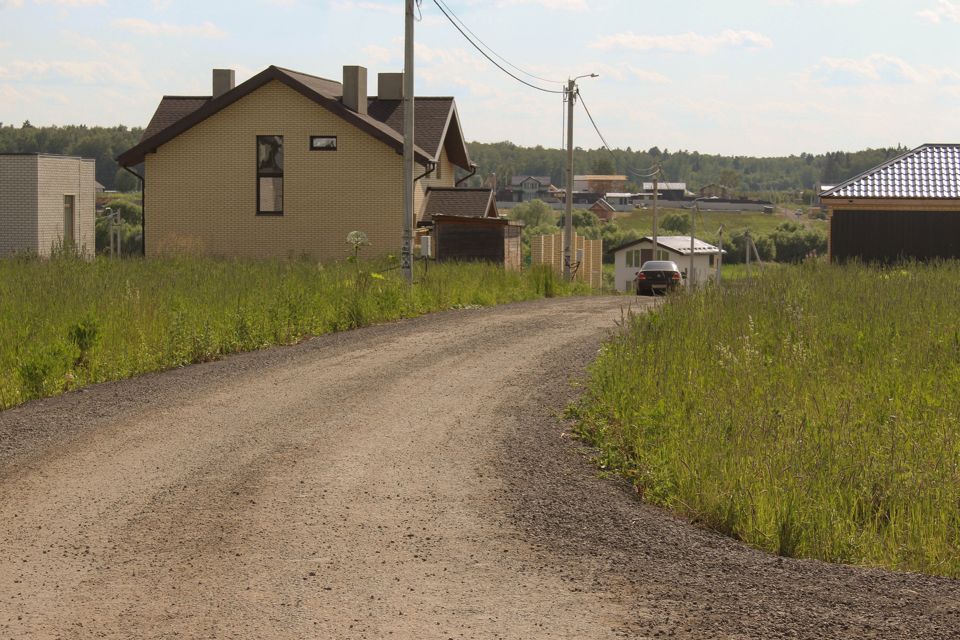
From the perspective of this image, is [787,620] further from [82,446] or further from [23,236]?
[23,236]

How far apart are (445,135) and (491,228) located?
608 cm

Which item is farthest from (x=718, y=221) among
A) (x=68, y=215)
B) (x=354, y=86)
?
(x=354, y=86)

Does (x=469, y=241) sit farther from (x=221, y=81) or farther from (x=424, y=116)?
(x=221, y=81)

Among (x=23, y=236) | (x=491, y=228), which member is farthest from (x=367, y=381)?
(x=23, y=236)

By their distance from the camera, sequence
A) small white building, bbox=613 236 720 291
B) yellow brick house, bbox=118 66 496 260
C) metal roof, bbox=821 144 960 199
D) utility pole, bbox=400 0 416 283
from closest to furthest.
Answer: utility pole, bbox=400 0 416 283, metal roof, bbox=821 144 960 199, yellow brick house, bbox=118 66 496 260, small white building, bbox=613 236 720 291

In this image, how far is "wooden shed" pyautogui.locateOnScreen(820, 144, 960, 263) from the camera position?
3019 cm

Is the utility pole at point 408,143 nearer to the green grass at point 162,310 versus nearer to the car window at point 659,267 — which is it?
the green grass at point 162,310

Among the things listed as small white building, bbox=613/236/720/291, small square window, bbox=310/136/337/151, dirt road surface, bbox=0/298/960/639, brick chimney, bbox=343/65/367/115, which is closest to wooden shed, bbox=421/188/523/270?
small square window, bbox=310/136/337/151

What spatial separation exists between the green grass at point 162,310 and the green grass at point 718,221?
384ft

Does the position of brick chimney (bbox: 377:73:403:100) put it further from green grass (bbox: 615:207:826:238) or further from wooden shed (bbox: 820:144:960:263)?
green grass (bbox: 615:207:826:238)

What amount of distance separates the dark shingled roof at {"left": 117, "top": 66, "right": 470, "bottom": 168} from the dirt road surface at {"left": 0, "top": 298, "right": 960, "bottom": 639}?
2402 cm

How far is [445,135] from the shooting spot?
3925 centimetres

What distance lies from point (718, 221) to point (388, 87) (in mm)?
123558

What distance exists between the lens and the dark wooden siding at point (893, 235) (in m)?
30.2
